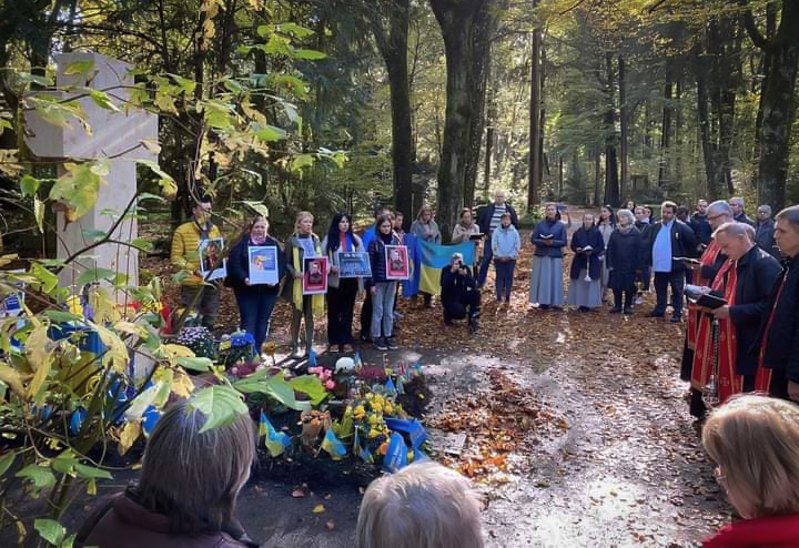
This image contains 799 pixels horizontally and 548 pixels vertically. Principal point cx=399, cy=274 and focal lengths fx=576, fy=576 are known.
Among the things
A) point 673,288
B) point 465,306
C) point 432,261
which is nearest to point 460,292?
point 465,306

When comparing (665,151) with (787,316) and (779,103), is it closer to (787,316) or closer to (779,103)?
(779,103)

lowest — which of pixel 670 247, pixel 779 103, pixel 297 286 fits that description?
pixel 297 286

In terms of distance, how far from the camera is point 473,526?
1.46 meters

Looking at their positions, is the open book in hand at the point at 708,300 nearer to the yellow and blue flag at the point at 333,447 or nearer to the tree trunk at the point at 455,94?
the yellow and blue flag at the point at 333,447

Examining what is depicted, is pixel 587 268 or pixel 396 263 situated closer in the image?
pixel 396 263

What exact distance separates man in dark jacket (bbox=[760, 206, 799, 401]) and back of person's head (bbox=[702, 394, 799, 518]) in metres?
2.71

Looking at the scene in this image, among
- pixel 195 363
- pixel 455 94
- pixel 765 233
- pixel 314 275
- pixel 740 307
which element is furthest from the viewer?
pixel 455 94

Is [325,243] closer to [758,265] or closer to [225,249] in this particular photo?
[758,265]

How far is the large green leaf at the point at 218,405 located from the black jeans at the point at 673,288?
36.6ft

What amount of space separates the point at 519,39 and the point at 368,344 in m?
23.2

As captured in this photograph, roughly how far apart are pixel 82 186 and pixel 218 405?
1.88 feet

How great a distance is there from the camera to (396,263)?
898cm

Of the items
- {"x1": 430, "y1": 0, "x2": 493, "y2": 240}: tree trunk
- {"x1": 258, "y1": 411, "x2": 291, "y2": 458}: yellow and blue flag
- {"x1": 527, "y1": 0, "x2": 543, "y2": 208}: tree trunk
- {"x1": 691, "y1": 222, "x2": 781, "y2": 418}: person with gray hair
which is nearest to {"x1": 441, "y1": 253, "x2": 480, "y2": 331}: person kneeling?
{"x1": 430, "y1": 0, "x2": 493, "y2": 240}: tree trunk

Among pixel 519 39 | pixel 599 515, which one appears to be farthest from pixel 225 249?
pixel 519 39
